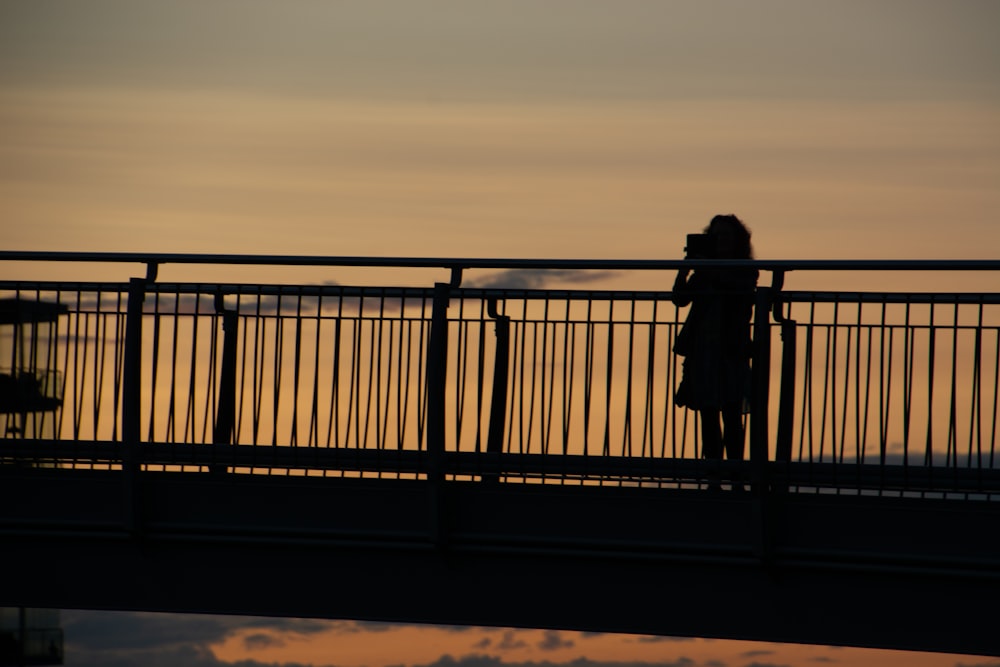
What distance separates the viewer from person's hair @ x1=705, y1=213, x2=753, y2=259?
962 cm

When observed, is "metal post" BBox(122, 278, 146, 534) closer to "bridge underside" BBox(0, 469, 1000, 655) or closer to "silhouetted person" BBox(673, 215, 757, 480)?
"bridge underside" BBox(0, 469, 1000, 655)

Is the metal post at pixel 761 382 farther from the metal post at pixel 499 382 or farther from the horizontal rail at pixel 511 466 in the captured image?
the metal post at pixel 499 382

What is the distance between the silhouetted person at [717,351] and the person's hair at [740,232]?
0.81 ft

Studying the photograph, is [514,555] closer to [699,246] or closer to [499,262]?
[499,262]

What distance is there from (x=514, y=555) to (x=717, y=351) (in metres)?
1.88

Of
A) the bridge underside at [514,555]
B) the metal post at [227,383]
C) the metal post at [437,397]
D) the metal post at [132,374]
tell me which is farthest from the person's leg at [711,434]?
the metal post at [132,374]

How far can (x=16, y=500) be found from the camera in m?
9.94

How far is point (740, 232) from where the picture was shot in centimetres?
964

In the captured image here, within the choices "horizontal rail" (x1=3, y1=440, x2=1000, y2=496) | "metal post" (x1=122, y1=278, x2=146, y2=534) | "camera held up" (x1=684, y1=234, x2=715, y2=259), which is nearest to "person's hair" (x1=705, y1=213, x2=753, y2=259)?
"camera held up" (x1=684, y1=234, x2=715, y2=259)

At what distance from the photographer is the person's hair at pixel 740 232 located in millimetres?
9625

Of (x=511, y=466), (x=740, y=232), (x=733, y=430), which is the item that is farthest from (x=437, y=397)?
(x=740, y=232)

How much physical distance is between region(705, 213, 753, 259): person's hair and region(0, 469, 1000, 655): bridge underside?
68.7 inches

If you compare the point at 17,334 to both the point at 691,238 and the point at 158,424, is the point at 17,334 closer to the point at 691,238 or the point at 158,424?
the point at 158,424

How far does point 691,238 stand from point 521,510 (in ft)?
7.19
